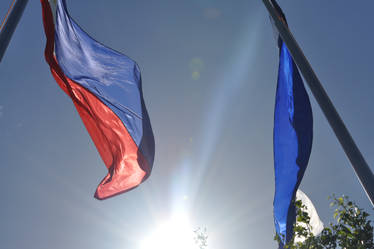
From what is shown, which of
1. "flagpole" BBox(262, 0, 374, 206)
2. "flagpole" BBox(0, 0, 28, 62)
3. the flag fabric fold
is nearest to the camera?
"flagpole" BBox(262, 0, 374, 206)

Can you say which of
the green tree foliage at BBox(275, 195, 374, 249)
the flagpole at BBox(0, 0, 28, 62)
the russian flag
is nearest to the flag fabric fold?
the green tree foliage at BBox(275, 195, 374, 249)

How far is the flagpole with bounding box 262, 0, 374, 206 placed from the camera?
299cm

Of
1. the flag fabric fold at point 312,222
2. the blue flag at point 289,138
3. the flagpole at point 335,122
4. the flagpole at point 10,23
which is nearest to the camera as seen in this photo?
the flagpole at point 335,122

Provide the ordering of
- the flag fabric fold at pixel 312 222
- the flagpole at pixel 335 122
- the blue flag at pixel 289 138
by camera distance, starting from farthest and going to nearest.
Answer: the blue flag at pixel 289 138 → the flag fabric fold at pixel 312 222 → the flagpole at pixel 335 122

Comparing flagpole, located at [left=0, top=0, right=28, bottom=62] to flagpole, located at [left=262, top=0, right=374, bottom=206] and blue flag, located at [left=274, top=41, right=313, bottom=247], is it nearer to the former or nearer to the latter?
flagpole, located at [left=262, top=0, right=374, bottom=206]

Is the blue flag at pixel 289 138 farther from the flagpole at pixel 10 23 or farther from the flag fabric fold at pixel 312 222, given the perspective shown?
the flagpole at pixel 10 23

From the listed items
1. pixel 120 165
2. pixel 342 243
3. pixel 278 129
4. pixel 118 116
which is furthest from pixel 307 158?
pixel 118 116

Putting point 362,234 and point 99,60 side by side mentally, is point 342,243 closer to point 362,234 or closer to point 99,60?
point 362,234

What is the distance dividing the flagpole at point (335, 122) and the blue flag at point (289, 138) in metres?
1.41

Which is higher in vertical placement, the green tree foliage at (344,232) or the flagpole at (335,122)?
the flagpole at (335,122)

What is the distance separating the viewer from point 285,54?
5578 mm

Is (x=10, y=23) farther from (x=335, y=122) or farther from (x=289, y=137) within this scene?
(x=289, y=137)

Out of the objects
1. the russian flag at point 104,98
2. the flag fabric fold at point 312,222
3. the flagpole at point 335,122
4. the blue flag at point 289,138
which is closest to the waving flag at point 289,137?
the blue flag at point 289,138

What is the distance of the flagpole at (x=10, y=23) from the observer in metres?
3.66
